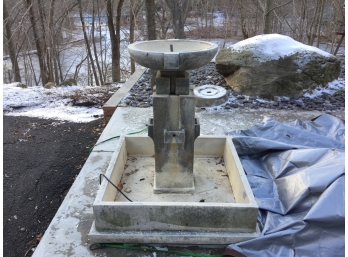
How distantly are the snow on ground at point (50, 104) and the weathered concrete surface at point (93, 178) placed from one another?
108 centimetres

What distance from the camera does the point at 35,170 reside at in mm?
3734

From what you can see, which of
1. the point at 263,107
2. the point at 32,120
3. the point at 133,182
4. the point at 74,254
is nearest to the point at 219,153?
the point at 133,182

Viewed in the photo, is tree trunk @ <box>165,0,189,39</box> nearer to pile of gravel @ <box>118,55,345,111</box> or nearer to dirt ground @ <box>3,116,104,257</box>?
pile of gravel @ <box>118,55,345,111</box>

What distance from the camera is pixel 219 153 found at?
3.47m

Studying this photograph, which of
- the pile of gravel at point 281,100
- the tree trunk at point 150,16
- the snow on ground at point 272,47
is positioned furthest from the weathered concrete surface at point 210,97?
the tree trunk at point 150,16

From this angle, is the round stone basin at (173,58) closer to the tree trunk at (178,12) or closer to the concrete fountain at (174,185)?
the concrete fountain at (174,185)

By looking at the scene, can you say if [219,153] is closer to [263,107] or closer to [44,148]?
[263,107]

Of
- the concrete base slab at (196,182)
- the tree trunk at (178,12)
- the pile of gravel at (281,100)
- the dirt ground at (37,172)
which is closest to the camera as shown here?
the dirt ground at (37,172)

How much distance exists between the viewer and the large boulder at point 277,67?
5.55 meters

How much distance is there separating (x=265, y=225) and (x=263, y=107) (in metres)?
3.19

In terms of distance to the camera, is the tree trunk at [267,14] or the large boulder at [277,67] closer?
the large boulder at [277,67]

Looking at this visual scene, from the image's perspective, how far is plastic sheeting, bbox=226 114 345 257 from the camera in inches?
88.0

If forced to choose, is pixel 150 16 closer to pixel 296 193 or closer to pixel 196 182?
pixel 196 182

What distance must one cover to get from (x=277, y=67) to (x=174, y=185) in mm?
3696
